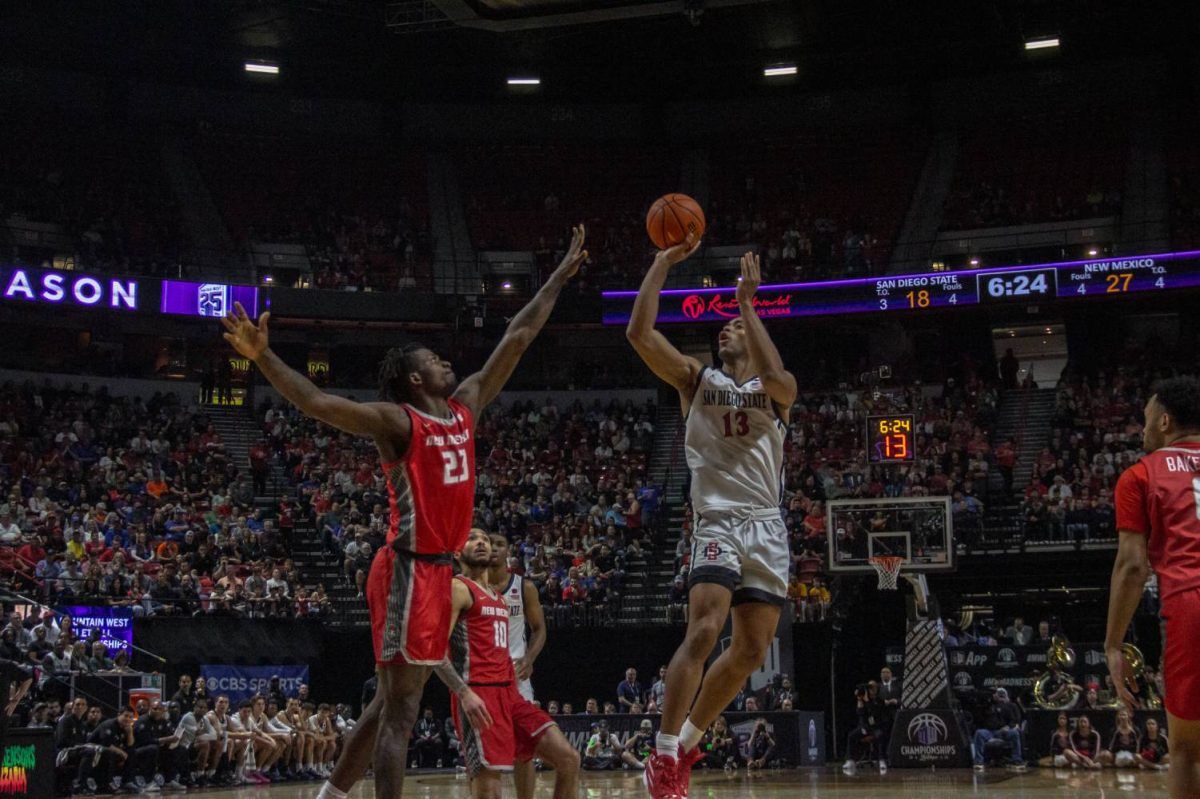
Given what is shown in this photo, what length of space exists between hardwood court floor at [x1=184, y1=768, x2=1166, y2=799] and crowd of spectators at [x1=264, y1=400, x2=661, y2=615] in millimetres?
7339

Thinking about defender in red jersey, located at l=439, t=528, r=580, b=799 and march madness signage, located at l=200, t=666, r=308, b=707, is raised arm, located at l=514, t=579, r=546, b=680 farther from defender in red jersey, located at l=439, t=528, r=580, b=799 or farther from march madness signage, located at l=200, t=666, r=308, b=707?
march madness signage, located at l=200, t=666, r=308, b=707

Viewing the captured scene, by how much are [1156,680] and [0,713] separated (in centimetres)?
1747

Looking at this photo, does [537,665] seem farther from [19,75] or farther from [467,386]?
[19,75]

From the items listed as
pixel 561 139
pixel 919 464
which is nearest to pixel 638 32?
pixel 561 139

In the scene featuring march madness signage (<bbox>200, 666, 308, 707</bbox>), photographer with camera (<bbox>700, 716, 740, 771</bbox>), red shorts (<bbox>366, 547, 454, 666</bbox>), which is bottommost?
photographer with camera (<bbox>700, 716, 740, 771</bbox>)

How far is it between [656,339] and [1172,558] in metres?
2.82

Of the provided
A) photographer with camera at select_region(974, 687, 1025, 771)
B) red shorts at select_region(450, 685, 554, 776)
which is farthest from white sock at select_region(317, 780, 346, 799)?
photographer with camera at select_region(974, 687, 1025, 771)

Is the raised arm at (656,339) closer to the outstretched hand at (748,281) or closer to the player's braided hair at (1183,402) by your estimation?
the outstretched hand at (748,281)

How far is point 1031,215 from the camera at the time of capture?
34.9 metres

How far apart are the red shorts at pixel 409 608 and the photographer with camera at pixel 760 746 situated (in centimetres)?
1565

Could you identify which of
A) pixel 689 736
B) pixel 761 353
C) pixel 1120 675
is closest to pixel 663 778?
pixel 689 736

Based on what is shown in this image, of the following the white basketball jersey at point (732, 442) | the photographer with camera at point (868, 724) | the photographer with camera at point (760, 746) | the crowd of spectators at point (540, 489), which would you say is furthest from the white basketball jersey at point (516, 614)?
the crowd of spectators at point (540, 489)

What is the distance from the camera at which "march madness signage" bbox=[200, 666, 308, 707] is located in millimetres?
22875

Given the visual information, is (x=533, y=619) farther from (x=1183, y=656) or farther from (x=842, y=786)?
(x=842, y=786)
